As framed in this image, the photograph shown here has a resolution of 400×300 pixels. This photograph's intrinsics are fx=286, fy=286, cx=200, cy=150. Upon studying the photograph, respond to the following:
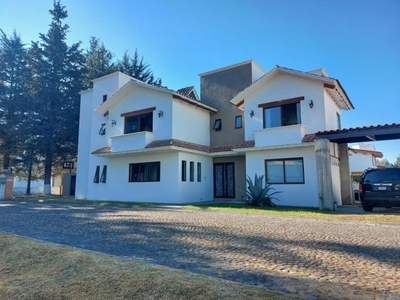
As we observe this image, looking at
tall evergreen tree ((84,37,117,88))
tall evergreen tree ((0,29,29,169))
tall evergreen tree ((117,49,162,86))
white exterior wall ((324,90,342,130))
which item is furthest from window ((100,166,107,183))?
tall evergreen tree ((117,49,162,86))

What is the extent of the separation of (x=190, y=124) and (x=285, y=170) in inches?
279

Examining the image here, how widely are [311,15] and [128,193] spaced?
577 inches

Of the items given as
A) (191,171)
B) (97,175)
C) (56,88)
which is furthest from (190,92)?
(56,88)

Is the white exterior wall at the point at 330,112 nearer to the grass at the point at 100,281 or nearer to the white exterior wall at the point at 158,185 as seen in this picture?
the white exterior wall at the point at 158,185

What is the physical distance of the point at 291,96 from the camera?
16.2m

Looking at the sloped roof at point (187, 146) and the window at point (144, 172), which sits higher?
the sloped roof at point (187, 146)

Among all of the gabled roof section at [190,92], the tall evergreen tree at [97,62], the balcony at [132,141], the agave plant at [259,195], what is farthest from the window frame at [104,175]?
the tall evergreen tree at [97,62]

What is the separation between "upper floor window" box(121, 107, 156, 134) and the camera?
19116 mm

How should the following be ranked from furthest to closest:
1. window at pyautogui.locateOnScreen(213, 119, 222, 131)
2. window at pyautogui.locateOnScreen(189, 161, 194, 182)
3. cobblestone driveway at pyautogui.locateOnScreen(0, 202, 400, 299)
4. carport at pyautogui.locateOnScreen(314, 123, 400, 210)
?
window at pyautogui.locateOnScreen(213, 119, 222, 131), window at pyautogui.locateOnScreen(189, 161, 194, 182), carport at pyautogui.locateOnScreen(314, 123, 400, 210), cobblestone driveway at pyautogui.locateOnScreen(0, 202, 400, 299)

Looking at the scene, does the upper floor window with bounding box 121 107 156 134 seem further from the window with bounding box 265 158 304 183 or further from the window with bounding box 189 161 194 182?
the window with bounding box 265 158 304 183

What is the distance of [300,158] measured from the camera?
1502cm

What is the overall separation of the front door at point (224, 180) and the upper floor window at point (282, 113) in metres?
4.26

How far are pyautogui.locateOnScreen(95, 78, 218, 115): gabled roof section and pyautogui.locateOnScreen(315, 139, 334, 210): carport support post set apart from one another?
347 inches

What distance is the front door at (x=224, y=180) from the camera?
63.9 ft
